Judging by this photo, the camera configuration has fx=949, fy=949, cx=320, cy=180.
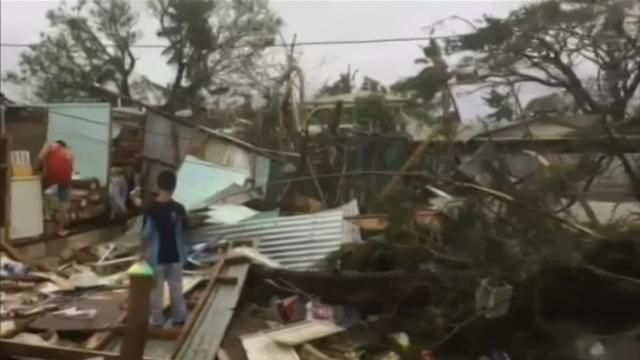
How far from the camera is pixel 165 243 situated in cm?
707

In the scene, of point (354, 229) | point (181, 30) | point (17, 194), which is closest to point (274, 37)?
point (181, 30)

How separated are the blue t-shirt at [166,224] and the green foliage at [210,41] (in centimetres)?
692

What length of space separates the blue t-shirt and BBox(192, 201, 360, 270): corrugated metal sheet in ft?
5.60

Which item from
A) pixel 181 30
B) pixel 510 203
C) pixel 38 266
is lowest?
pixel 38 266

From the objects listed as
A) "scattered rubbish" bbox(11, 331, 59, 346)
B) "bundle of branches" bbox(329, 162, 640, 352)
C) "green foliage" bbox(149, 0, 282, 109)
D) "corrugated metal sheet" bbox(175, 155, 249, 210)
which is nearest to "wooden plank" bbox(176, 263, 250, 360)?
"scattered rubbish" bbox(11, 331, 59, 346)

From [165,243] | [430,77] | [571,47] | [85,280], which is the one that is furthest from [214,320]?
[430,77]

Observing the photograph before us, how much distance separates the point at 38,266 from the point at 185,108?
5.55 metres

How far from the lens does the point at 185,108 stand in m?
14.9

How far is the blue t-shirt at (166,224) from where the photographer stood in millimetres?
6965

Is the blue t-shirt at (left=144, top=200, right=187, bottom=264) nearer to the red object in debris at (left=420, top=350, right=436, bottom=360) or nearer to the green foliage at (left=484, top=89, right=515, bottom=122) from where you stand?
the red object in debris at (left=420, top=350, right=436, bottom=360)

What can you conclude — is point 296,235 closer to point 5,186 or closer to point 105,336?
point 105,336

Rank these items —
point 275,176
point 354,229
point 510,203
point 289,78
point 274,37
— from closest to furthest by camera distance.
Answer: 1. point 510,203
2. point 354,229
3. point 275,176
4. point 289,78
5. point 274,37

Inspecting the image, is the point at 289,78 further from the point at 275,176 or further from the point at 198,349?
the point at 198,349

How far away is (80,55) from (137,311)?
1400cm
